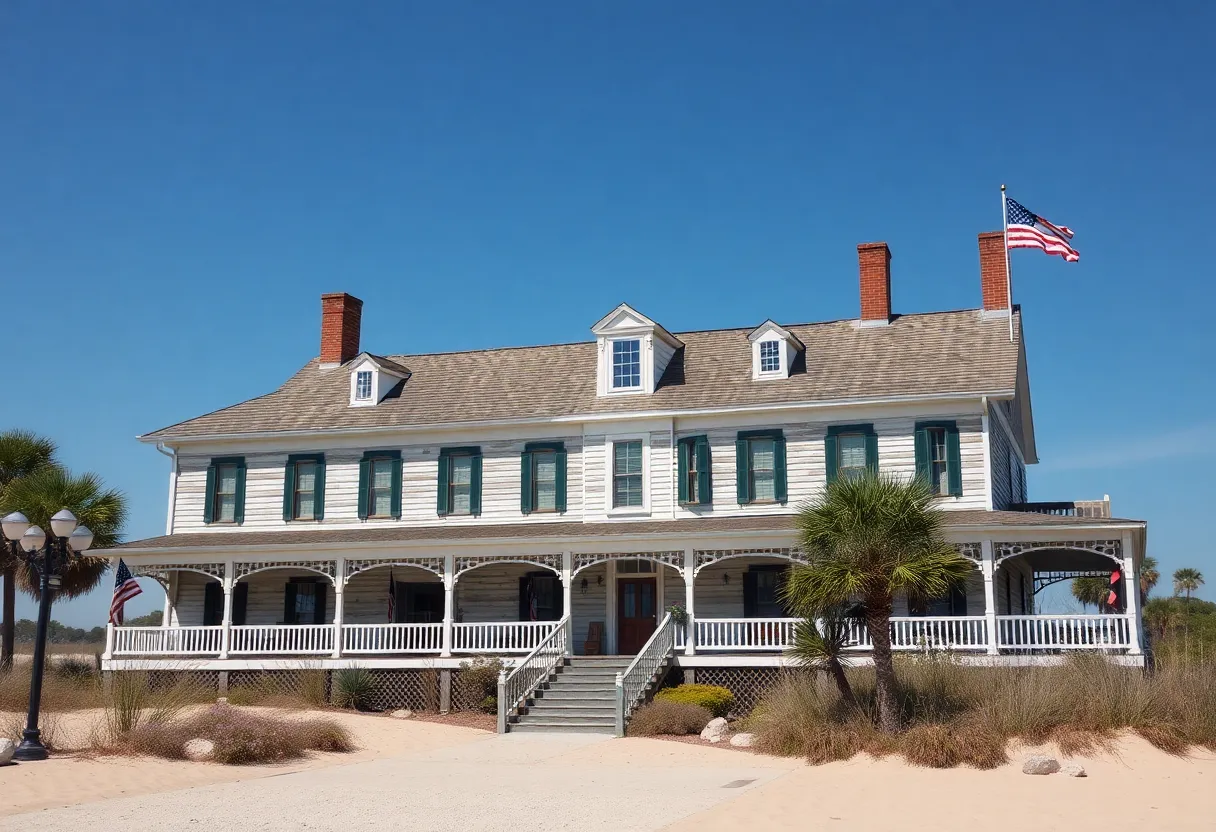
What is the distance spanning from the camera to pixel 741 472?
26.3 m

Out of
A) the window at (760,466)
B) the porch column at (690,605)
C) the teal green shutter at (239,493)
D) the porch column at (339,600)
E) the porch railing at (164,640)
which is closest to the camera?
the porch column at (690,605)

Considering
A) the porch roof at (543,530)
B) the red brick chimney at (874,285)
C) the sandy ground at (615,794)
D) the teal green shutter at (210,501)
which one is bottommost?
the sandy ground at (615,794)

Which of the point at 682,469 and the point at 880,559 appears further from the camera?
the point at 682,469

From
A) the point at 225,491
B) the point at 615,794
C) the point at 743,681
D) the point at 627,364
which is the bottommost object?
the point at 615,794

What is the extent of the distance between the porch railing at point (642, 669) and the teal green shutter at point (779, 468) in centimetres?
382

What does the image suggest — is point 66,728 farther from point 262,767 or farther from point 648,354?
point 648,354

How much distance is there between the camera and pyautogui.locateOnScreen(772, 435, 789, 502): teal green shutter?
85.4 ft

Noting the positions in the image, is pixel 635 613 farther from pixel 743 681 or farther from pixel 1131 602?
pixel 1131 602

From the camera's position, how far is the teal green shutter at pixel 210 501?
2933 centimetres

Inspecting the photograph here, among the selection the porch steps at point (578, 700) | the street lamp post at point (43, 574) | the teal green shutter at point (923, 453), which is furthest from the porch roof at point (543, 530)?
the street lamp post at point (43, 574)

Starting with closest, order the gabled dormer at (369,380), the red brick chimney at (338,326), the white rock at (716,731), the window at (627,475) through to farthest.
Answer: the white rock at (716,731)
the window at (627,475)
the gabled dormer at (369,380)
the red brick chimney at (338,326)

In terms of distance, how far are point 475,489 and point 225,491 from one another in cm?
636

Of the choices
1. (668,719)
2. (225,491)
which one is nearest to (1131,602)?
(668,719)

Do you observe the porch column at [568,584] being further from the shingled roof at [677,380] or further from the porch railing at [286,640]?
the porch railing at [286,640]
